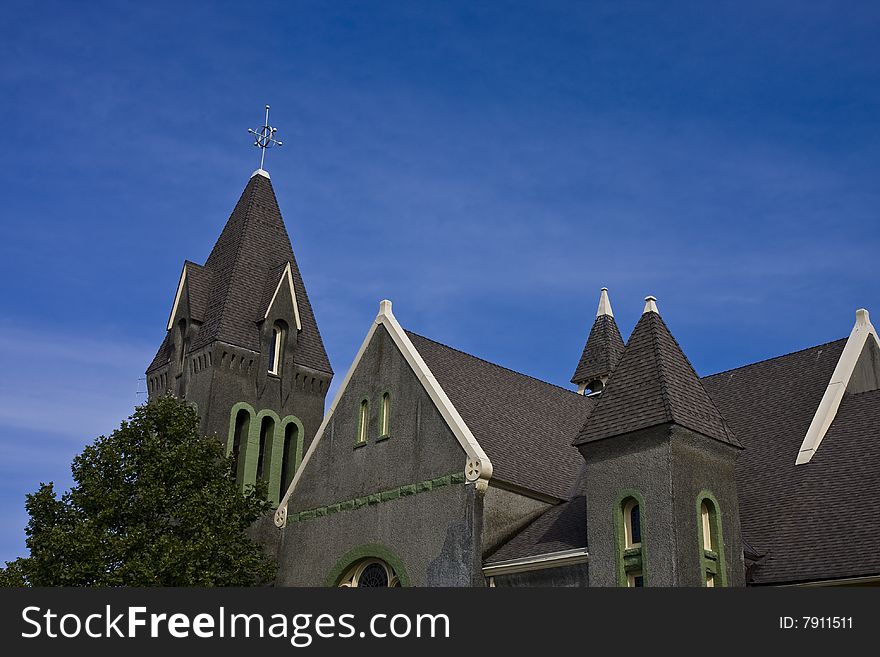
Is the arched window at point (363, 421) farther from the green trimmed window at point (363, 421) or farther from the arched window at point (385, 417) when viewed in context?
the arched window at point (385, 417)

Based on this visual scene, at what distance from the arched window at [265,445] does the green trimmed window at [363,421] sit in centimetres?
872

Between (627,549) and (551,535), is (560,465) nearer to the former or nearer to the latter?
(551,535)

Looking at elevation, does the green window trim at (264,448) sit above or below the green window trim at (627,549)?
above

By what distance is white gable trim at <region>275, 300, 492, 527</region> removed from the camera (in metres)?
24.9

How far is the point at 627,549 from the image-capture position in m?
21.4

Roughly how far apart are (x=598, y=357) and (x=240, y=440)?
16780 mm

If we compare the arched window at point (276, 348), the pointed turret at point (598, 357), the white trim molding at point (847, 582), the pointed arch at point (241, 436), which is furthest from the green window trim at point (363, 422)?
the pointed turret at point (598, 357)

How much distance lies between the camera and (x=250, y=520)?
2967 cm

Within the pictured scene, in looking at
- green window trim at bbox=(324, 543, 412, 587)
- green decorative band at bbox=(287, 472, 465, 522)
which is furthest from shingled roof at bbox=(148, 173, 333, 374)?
green window trim at bbox=(324, 543, 412, 587)

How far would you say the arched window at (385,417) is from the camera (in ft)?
92.2

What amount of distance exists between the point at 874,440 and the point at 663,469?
6.78 m

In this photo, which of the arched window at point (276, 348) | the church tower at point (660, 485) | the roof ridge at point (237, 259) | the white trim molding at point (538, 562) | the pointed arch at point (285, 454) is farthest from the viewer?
the arched window at point (276, 348)

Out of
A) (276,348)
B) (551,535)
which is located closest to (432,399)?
(551,535)

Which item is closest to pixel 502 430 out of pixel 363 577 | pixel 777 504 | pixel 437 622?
→ pixel 363 577
